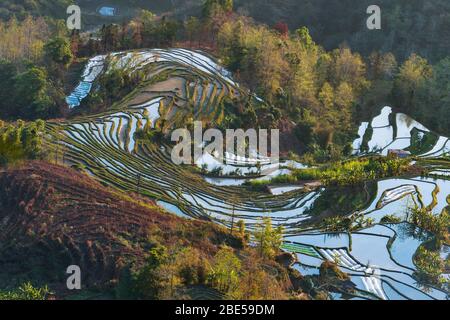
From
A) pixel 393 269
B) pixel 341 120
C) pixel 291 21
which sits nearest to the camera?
pixel 393 269

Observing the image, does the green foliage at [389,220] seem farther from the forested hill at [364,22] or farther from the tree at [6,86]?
the forested hill at [364,22]

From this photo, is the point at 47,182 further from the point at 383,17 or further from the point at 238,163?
the point at 383,17

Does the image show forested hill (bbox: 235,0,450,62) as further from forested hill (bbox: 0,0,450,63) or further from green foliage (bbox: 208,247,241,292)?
green foliage (bbox: 208,247,241,292)

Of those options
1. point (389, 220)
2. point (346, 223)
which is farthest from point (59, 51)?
point (389, 220)

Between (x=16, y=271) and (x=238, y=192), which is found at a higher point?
(x=238, y=192)

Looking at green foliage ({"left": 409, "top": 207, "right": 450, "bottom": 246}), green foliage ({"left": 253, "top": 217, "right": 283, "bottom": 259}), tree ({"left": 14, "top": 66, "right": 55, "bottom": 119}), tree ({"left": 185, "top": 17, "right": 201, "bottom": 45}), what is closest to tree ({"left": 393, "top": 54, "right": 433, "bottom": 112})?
tree ({"left": 185, "top": 17, "right": 201, "bottom": 45})

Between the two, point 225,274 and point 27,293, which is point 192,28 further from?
point 27,293

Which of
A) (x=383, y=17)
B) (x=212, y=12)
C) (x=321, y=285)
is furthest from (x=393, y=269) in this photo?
(x=383, y=17)
